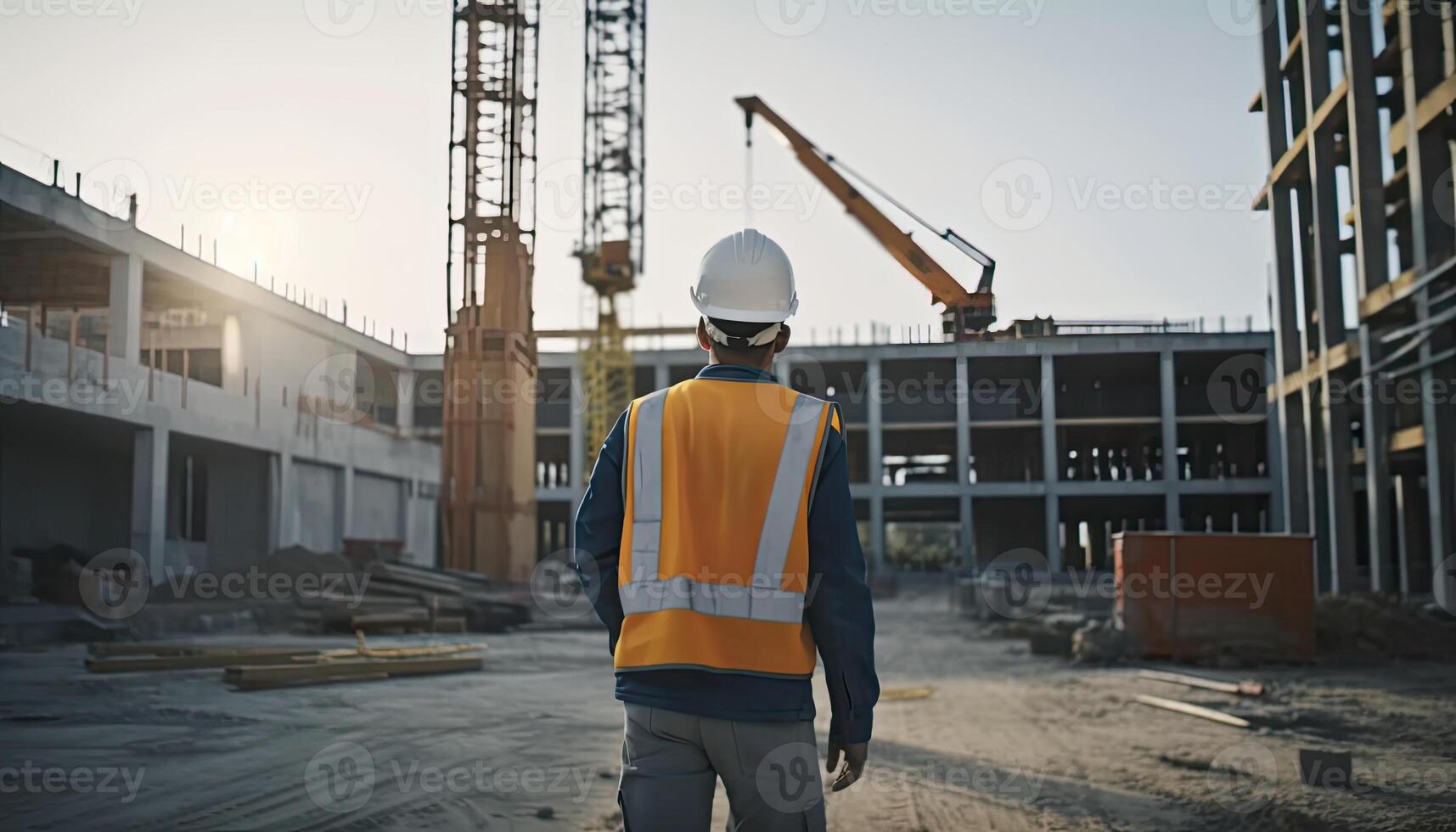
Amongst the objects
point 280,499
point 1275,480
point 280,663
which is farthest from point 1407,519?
point 280,499

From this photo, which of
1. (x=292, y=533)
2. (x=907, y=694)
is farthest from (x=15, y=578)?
(x=907, y=694)

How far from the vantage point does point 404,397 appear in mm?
41312

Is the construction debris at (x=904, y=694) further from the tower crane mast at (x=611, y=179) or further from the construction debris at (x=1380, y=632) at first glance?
the tower crane mast at (x=611, y=179)

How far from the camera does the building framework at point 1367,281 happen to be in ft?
54.4

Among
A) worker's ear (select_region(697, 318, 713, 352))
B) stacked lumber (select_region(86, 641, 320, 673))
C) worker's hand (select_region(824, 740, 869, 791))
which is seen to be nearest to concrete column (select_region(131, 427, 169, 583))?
stacked lumber (select_region(86, 641, 320, 673))

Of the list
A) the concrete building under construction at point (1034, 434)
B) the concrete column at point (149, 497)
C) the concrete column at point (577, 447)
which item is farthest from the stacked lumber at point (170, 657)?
the concrete column at point (577, 447)

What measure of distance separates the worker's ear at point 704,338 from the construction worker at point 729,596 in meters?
0.13

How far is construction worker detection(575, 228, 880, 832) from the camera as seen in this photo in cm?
227

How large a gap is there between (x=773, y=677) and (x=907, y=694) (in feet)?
32.0

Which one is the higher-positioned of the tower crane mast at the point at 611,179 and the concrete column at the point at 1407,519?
the tower crane mast at the point at 611,179

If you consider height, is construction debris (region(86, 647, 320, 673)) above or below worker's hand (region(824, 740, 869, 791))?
below

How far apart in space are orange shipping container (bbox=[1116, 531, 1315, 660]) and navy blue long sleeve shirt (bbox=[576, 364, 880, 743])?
44.3 feet

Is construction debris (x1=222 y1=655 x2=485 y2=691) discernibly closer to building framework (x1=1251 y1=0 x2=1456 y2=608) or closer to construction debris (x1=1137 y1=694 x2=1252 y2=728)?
construction debris (x1=1137 y1=694 x2=1252 y2=728)

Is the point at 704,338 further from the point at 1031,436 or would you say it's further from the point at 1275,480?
the point at 1275,480
